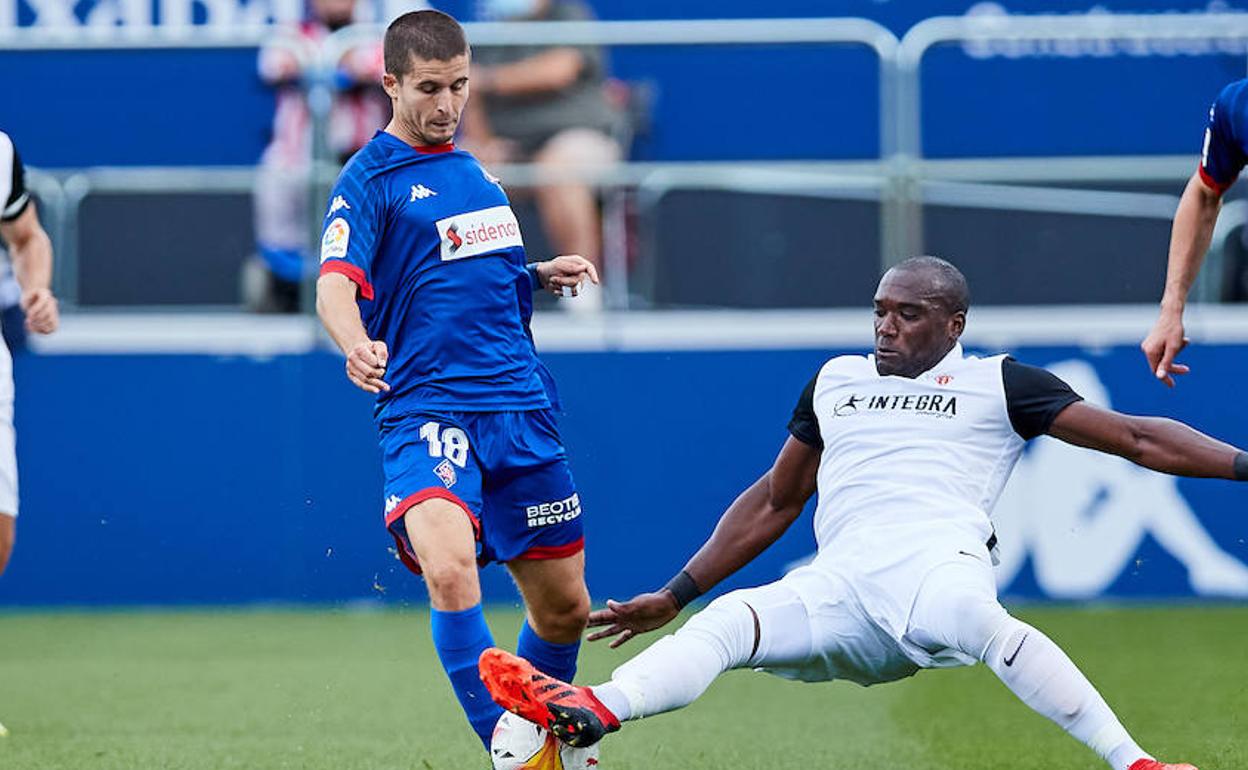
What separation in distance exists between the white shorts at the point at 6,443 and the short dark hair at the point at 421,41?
227 cm

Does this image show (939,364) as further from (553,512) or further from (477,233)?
(477,233)

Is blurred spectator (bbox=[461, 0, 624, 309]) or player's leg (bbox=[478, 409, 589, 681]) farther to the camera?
blurred spectator (bbox=[461, 0, 624, 309])

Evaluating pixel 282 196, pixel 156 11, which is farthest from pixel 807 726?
pixel 156 11

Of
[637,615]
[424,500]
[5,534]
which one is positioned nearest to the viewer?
[424,500]

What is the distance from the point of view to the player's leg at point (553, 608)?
634 centimetres

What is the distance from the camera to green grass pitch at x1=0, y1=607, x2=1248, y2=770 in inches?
269

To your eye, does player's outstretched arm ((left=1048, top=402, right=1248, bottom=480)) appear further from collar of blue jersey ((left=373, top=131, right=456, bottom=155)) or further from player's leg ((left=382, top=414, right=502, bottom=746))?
collar of blue jersey ((left=373, top=131, right=456, bottom=155))

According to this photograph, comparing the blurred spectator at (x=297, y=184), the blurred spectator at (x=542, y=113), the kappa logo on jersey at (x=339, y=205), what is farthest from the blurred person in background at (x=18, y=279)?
the blurred spectator at (x=542, y=113)

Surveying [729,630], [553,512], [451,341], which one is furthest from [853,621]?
[451,341]

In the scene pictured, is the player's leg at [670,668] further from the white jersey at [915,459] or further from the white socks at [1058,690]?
the white socks at [1058,690]

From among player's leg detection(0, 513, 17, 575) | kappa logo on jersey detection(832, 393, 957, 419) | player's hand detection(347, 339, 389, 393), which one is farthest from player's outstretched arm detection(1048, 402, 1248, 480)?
player's leg detection(0, 513, 17, 575)

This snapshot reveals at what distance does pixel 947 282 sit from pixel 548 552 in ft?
4.52

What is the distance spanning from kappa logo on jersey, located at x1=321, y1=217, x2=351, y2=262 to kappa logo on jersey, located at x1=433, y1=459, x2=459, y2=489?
64 centimetres

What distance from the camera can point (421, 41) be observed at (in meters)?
6.07
